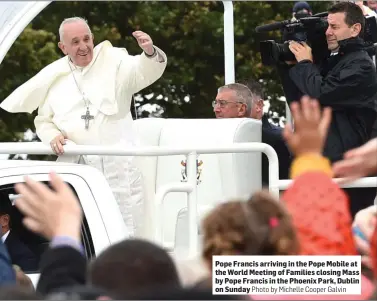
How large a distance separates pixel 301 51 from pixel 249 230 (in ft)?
10.2

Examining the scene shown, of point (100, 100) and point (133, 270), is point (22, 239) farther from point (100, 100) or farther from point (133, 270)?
point (133, 270)

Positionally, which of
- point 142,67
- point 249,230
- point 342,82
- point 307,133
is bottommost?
point 249,230

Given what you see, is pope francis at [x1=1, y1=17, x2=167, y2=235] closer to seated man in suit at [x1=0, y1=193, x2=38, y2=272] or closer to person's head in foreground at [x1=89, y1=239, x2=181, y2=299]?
seated man in suit at [x1=0, y1=193, x2=38, y2=272]

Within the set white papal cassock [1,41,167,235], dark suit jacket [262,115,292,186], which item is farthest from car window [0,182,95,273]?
dark suit jacket [262,115,292,186]

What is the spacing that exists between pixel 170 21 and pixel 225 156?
40.2 ft

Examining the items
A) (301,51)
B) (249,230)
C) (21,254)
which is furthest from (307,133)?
(301,51)

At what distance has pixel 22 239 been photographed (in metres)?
5.41

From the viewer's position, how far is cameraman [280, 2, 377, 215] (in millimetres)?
5828

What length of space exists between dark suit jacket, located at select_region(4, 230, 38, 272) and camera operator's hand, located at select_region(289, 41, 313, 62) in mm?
1579

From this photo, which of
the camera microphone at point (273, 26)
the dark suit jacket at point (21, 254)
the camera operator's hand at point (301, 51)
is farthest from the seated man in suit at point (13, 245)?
the camera microphone at point (273, 26)

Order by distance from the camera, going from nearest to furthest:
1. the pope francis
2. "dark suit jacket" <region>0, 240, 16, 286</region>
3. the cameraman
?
1. "dark suit jacket" <region>0, 240, 16, 286</region>
2. the cameraman
3. the pope francis

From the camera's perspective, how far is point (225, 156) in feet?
19.3

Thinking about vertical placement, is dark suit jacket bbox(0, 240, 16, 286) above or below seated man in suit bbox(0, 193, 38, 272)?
below

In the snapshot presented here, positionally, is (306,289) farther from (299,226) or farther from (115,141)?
(115,141)
